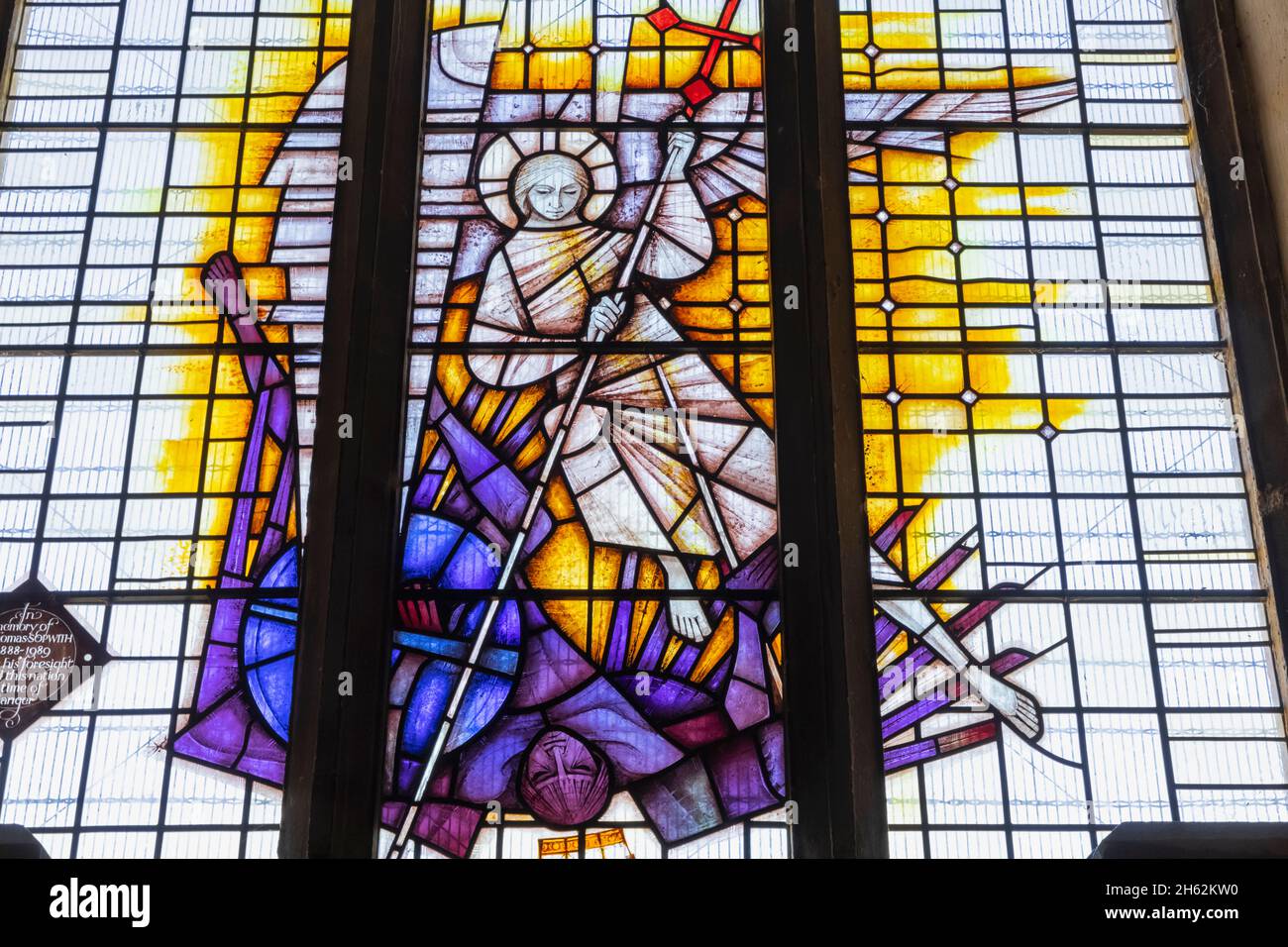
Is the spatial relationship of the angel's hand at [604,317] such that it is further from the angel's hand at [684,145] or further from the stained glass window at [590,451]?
the angel's hand at [684,145]

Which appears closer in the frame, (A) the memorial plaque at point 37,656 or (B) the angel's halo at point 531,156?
(A) the memorial plaque at point 37,656

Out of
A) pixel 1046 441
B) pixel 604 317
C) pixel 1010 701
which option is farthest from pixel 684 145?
pixel 1010 701

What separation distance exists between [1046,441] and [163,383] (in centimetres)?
239

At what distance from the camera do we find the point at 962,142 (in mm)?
4281

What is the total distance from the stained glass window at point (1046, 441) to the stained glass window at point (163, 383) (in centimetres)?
157

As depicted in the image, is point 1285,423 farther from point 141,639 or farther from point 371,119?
point 141,639

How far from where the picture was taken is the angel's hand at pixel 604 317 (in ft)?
13.4

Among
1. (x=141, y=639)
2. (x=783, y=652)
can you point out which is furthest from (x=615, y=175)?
(x=141, y=639)

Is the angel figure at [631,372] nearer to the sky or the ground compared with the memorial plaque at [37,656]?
nearer to the sky

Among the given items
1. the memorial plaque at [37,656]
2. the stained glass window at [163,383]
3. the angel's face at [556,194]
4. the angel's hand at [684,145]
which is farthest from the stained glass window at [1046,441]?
the memorial plaque at [37,656]

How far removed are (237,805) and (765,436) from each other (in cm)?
164

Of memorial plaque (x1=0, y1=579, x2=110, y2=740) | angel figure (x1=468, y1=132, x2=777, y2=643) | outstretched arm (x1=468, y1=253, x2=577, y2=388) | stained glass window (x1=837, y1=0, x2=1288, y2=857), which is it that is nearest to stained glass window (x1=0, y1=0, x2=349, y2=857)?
memorial plaque (x1=0, y1=579, x2=110, y2=740)

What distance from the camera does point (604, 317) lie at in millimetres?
4094

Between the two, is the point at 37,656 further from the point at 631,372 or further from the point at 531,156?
the point at 531,156
